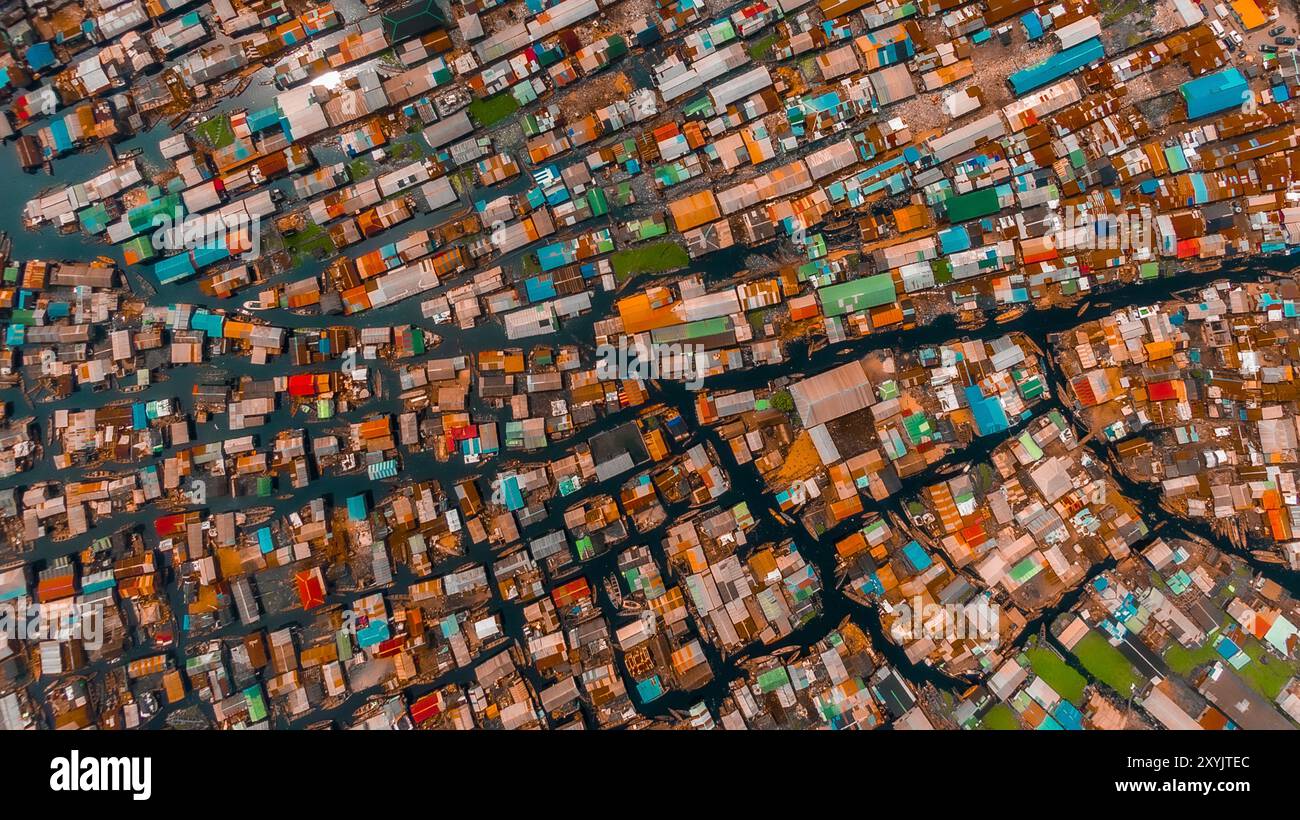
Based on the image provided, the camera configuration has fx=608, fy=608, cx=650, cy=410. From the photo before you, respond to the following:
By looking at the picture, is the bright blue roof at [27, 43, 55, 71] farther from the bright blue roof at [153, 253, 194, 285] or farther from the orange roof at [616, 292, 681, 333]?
the orange roof at [616, 292, 681, 333]

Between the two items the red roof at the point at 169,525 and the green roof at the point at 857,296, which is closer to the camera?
the red roof at the point at 169,525

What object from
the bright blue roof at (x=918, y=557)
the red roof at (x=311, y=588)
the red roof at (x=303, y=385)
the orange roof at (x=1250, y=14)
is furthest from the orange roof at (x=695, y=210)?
the orange roof at (x=1250, y=14)

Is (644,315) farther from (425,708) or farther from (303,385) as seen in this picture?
(425,708)

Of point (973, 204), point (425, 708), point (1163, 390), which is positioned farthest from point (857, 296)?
point (425, 708)

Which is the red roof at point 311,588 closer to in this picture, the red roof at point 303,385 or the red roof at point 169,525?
the red roof at point 169,525

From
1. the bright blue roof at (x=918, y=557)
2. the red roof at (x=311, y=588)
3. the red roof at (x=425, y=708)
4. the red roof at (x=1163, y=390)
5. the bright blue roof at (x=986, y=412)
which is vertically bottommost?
the bright blue roof at (x=918, y=557)

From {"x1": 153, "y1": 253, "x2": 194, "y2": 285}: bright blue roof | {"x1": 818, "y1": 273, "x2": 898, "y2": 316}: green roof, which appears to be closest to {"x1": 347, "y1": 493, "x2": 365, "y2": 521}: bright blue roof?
{"x1": 153, "y1": 253, "x2": 194, "y2": 285}: bright blue roof

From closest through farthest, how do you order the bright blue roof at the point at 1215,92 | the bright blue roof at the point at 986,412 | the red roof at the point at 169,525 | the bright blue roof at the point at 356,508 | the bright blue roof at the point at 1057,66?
the red roof at the point at 169,525, the bright blue roof at the point at 356,508, the bright blue roof at the point at 986,412, the bright blue roof at the point at 1215,92, the bright blue roof at the point at 1057,66

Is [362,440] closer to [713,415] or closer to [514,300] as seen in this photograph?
[514,300]

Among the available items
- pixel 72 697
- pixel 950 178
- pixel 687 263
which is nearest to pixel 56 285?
pixel 72 697
